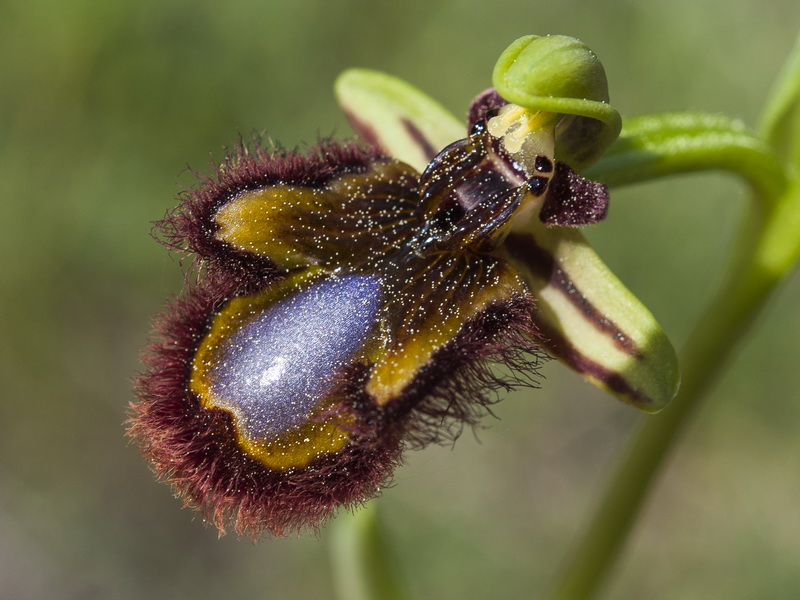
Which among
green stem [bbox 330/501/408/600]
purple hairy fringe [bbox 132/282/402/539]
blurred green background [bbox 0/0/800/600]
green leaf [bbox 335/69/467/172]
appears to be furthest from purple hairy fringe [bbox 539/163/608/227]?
blurred green background [bbox 0/0/800/600]

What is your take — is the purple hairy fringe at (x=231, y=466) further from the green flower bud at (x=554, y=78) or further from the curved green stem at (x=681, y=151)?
the curved green stem at (x=681, y=151)

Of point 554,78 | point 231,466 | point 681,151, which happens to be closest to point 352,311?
point 231,466

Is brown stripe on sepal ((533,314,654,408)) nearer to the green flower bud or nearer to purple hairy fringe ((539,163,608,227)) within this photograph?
purple hairy fringe ((539,163,608,227))

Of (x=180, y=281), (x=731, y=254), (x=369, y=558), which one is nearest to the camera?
(x=731, y=254)

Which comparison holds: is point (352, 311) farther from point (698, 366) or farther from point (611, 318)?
point (698, 366)

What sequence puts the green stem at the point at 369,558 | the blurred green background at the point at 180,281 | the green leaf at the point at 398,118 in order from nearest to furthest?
the green leaf at the point at 398,118 < the green stem at the point at 369,558 < the blurred green background at the point at 180,281

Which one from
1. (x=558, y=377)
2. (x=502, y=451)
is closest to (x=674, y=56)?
(x=558, y=377)

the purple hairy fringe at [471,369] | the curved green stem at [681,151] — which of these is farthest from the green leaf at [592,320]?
the curved green stem at [681,151]
